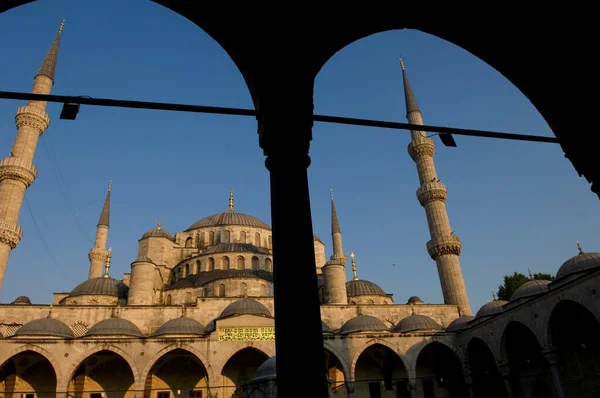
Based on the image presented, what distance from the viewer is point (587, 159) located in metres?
4.40

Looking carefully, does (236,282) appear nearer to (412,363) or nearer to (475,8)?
(412,363)

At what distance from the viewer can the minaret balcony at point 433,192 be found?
27078 millimetres

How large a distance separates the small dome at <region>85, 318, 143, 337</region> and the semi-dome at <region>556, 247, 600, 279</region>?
18247 millimetres

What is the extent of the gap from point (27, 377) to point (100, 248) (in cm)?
1249

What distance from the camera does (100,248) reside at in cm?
3183

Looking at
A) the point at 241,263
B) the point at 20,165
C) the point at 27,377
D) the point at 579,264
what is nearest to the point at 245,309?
the point at 241,263

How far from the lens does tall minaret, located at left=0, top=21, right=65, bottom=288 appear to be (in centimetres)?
2083

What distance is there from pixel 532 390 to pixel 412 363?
5079mm

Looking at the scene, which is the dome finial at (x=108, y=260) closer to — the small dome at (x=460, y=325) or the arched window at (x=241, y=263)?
the arched window at (x=241, y=263)

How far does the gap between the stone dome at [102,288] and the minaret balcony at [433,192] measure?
19071mm

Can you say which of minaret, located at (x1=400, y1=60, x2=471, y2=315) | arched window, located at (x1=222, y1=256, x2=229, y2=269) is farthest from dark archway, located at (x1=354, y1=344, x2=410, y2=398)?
arched window, located at (x1=222, y1=256, x2=229, y2=269)

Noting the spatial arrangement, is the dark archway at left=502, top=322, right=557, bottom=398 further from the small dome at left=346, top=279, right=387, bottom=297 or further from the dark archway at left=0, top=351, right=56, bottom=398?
the dark archway at left=0, top=351, right=56, bottom=398

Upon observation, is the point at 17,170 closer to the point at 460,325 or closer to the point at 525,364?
the point at 460,325

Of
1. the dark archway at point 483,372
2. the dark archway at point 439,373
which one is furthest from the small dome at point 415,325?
the dark archway at point 483,372
